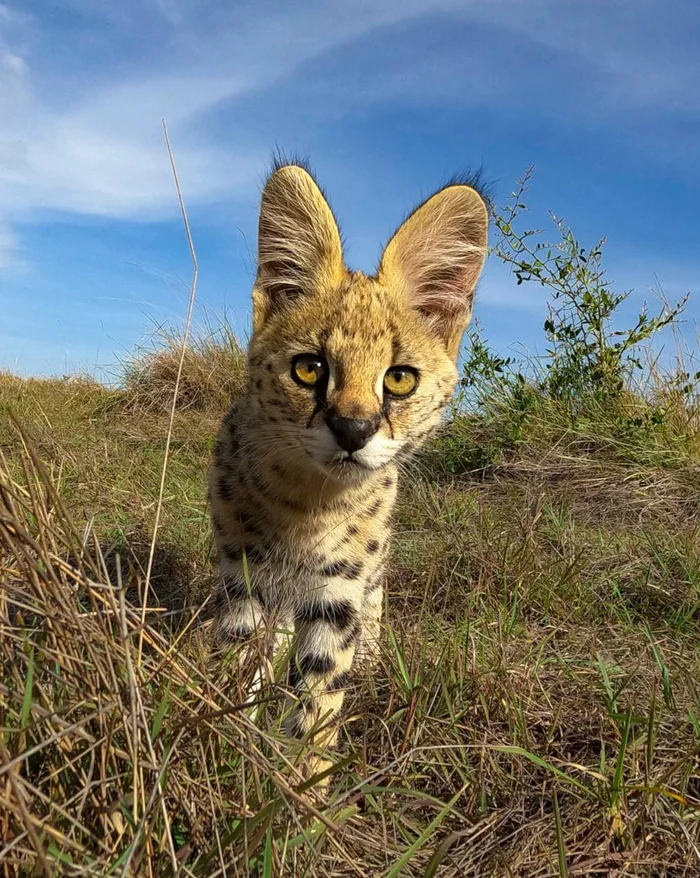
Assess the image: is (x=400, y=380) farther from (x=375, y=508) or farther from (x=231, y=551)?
(x=231, y=551)

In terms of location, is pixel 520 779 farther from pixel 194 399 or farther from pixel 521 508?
pixel 194 399

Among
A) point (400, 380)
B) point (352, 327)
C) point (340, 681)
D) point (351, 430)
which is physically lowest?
point (340, 681)

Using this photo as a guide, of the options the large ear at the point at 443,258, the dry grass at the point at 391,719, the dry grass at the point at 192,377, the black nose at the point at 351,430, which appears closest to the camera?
the dry grass at the point at 391,719

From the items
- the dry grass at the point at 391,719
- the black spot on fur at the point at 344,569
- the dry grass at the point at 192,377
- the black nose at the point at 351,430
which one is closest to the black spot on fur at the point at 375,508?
the black spot on fur at the point at 344,569

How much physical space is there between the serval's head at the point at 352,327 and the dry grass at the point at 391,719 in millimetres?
610

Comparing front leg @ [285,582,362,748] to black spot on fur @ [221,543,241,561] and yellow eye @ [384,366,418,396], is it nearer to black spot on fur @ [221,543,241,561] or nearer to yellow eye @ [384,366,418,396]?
black spot on fur @ [221,543,241,561]

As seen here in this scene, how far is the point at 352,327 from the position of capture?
7.52 ft

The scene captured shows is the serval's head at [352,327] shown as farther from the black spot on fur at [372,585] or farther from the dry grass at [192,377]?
the dry grass at [192,377]

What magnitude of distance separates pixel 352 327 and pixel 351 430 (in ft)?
1.40

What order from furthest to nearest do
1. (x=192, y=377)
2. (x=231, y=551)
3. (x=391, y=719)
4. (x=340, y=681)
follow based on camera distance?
(x=192, y=377)
(x=231, y=551)
(x=340, y=681)
(x=391, y=719)

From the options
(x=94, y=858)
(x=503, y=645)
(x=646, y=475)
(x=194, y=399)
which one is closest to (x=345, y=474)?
(x=503, y=645)

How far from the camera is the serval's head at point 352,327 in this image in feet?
7.04

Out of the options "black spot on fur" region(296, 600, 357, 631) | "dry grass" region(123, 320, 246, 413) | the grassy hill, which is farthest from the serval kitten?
"dry grass" region(123, 320, 246, 413)

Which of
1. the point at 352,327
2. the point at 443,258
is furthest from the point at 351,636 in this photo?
the point at 443,258
